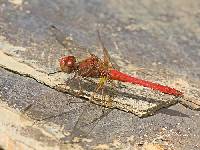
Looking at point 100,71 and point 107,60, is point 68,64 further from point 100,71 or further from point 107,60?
Result: point 107,60

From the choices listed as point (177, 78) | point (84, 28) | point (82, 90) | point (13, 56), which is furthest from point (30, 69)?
point (177, 78)

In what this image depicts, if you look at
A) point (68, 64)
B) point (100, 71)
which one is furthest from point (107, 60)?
point (68, 64)

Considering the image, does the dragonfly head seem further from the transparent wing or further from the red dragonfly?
the transparent wing

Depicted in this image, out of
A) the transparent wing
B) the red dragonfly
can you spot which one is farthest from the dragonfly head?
the transparent wing

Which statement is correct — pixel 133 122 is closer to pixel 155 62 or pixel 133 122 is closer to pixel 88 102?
pixel 88 102

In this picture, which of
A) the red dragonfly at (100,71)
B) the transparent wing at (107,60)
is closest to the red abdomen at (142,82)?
the red dragonfly at (100,71)

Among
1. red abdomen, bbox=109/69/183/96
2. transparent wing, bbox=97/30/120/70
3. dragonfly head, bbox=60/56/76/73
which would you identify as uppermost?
dragonfly head, bbox=60/56/76/73

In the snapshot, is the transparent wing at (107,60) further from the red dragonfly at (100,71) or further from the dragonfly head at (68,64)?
the dragonfly head at (68,64)
